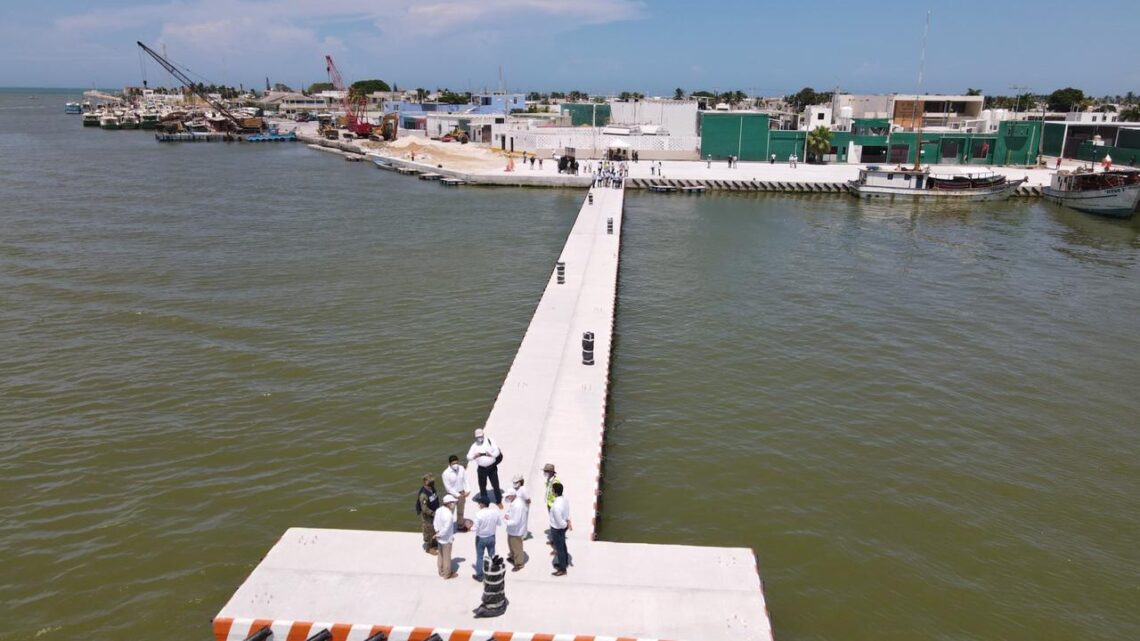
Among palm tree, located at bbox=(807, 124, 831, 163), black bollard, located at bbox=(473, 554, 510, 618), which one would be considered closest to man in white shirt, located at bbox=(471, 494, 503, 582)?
black bollard, located at bbox=(473, 554, 510, 618)

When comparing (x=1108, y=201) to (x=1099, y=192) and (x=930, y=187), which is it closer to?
(x=1099, y=192)

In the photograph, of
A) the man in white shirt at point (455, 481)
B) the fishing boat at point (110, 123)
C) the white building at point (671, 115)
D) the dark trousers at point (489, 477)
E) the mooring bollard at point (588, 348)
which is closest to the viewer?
the man in white shirt at point (455, 481)

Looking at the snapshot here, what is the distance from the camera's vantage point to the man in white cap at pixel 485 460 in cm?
1273

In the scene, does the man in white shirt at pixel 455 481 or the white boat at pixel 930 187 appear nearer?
the man in white shirt at pixel 455 481

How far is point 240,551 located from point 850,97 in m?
85.3

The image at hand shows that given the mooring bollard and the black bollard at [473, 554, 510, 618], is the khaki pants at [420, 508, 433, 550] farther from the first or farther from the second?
the mooring bollard

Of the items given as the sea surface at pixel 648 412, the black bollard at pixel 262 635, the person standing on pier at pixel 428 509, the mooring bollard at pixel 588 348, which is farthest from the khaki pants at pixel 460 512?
the mooring bollard at pixel 588 348

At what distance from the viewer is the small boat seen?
4956cm

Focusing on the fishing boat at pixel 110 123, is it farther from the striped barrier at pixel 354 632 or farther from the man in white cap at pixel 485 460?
the striped barrier at pixel 354 632

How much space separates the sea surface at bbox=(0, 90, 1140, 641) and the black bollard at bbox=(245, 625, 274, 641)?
2.33 meters

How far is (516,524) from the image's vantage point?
10648 mm

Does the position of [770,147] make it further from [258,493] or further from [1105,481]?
[258,493]

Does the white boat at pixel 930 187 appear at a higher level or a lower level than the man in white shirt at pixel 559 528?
higher

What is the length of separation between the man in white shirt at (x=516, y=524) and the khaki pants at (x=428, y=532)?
4.31ft
